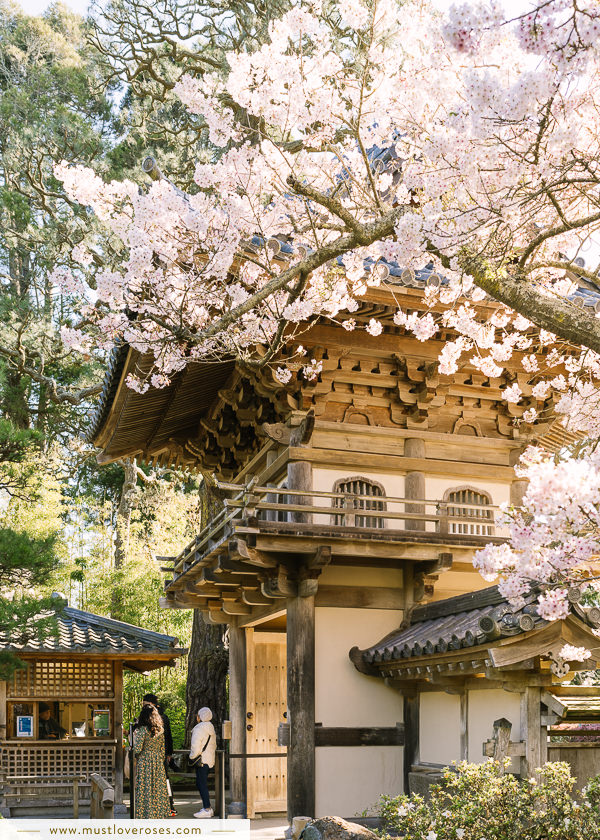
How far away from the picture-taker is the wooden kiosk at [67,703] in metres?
12.9

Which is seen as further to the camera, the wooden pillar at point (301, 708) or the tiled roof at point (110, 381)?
the tiled roof at point (110, 381)

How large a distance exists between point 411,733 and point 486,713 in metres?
1.66

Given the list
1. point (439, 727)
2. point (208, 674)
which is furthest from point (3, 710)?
point (439, 727)

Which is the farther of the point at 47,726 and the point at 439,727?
the point at 47,726

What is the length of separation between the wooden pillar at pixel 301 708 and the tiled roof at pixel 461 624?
0.71 meters

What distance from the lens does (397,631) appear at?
9.69 m

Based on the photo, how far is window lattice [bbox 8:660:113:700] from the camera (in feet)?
43.9

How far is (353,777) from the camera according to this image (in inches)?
364

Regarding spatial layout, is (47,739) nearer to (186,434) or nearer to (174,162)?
(186,434)

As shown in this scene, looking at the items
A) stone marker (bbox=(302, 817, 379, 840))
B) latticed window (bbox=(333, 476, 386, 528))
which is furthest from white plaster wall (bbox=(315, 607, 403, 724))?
stone marker (bbox=(302, 817, 379, 840))

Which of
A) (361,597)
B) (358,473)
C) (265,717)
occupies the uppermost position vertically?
(358,473)

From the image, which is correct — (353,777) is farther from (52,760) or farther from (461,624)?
(52,760)

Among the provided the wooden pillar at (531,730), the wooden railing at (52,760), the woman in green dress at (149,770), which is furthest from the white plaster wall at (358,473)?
the wooden railing at (52,760)

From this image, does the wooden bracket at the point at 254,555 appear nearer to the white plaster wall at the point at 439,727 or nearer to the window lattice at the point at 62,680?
the white plaster wall at the point at 439,727
